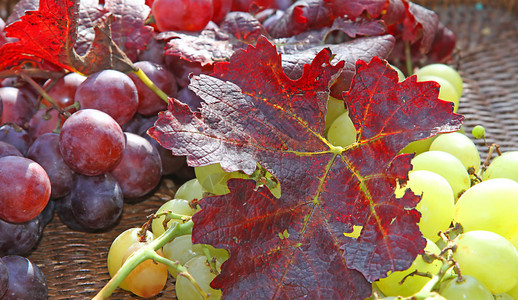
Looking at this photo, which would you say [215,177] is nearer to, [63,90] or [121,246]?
[121,246]

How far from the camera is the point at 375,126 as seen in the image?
1.73 ft

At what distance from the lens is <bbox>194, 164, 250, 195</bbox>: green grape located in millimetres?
585

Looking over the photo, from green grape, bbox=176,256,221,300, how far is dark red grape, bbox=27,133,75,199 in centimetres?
21

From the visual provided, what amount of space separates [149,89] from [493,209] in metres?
0.48

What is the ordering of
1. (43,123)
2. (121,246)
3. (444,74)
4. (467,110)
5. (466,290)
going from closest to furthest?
(466,290) → (121,246) → (43,123) → (444,74) → (467,110)

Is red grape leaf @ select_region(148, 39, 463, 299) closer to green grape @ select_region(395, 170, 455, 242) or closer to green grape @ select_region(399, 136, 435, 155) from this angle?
green grape @ select_region(395, 170, 455, 242)

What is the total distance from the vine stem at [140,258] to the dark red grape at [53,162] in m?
0.21

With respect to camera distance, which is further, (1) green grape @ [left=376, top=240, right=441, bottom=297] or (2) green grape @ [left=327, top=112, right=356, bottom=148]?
(2) green grape @ [left=327, top=112, right=356, bottom=148]

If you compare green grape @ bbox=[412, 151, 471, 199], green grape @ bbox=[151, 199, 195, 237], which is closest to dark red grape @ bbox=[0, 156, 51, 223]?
green grape @ bbox=[151, 199, 195, 237]

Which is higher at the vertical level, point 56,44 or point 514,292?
point 56,44

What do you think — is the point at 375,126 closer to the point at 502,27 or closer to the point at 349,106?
the point at 349,106

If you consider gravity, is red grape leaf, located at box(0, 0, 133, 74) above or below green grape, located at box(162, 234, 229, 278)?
above

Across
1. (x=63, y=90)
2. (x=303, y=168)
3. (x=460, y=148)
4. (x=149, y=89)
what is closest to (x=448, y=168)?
(x=460, y=148)

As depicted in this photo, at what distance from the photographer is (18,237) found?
0.60 metres
